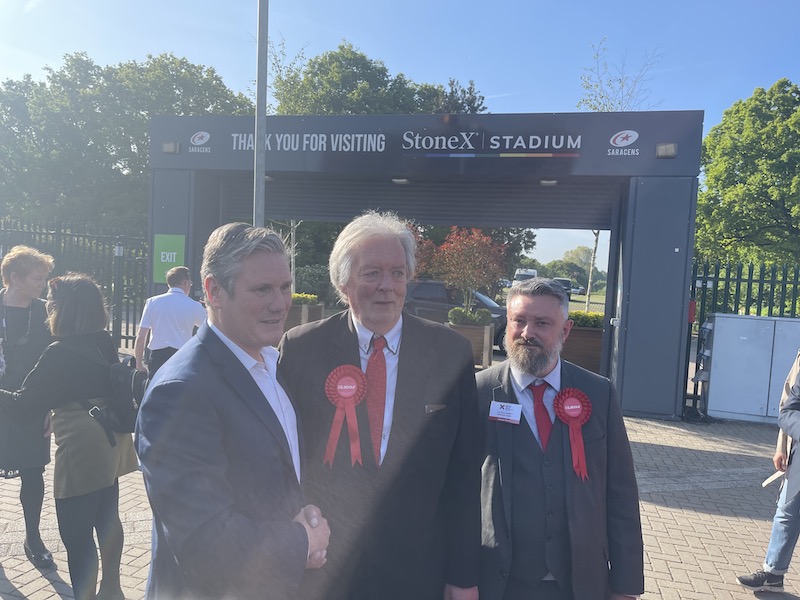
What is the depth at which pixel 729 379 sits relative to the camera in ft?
28.6

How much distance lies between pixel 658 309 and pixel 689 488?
3.39 meters

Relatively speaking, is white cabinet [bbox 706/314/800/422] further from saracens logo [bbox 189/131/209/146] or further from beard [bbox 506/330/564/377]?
saracens logo [bbox 189/131/209/146]

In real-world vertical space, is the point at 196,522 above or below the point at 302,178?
below

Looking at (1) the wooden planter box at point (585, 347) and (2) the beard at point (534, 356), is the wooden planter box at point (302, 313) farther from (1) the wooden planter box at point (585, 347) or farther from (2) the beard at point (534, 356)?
(2) the beard at point (534, 356)

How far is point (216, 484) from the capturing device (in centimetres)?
135

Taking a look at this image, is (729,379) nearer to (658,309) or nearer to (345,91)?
(658,309)

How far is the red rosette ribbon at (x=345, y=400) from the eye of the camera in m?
1.95

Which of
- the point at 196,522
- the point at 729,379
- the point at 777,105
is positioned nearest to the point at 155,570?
the point at 196,522

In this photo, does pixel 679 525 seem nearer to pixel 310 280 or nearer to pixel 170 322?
pixel 170 322

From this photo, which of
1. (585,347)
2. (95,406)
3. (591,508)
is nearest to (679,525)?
(591,508)

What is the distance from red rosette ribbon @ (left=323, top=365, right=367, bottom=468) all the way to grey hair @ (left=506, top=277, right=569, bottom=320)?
730 millimetres

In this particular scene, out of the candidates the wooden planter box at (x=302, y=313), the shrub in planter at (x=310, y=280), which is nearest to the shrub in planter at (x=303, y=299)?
the wooden planter box at (x=302, y=313)

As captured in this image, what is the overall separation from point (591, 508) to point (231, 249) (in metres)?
1.57

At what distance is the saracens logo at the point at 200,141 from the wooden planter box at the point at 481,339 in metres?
5.77
